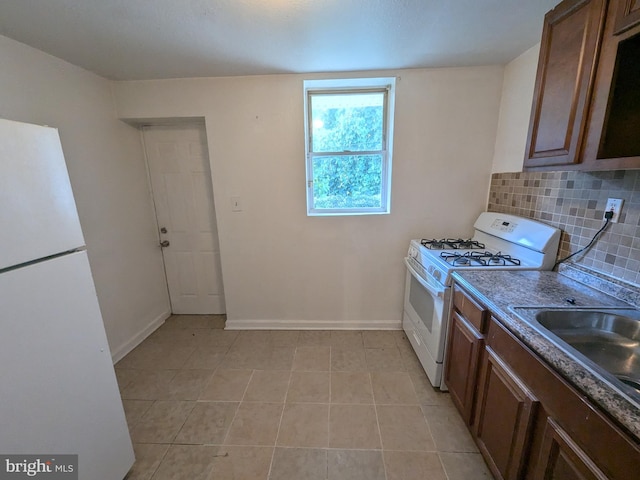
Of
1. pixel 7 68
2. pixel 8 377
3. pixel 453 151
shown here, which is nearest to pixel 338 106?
pixel 453 151

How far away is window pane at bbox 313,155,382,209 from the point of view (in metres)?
2.45

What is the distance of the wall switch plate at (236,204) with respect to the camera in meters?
2.44

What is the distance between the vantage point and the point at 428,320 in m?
1.93

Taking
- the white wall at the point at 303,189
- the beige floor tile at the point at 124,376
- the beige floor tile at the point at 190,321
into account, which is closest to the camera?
the beige floor tile at the point at 124,376

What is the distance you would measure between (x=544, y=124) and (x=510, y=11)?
681 mm

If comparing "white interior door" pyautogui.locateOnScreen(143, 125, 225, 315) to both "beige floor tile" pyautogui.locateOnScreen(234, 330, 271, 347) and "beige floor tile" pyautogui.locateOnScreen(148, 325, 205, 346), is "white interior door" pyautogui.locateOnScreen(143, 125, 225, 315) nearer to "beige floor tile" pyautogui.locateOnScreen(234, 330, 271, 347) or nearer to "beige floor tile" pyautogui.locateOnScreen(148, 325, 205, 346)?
"beige floor tile" pyautogui.locateOnScreen(148, 325, 205, 346)

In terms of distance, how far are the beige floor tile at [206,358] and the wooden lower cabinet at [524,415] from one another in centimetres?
185

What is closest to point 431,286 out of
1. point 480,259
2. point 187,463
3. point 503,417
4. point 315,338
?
point 480,259

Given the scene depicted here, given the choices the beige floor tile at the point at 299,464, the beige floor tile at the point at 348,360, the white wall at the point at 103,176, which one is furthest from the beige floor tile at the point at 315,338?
the white wall at the point at 103,176

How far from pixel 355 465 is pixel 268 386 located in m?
0.81

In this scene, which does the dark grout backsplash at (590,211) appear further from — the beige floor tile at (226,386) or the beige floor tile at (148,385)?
the beige floor tile at (148,385)

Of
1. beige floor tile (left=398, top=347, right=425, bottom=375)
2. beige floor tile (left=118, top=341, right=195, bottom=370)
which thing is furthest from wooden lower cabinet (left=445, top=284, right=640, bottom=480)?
beige floor tile (left=118, top=341, right=195, bottom=370)

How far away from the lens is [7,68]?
1566 mm

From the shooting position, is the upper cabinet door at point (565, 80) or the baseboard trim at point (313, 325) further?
the baseboard trim at point (313, 325)
